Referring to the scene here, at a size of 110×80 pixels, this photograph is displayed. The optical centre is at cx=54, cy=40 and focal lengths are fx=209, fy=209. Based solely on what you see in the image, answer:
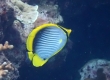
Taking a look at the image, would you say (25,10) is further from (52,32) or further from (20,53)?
(52,32)

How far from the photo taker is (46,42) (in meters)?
2.73

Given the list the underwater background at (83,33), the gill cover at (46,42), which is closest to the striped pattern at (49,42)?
the gill cover at (46,42)

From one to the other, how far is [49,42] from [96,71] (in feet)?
9.77

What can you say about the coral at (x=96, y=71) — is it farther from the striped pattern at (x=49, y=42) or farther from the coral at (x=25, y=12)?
the striped pattern at (x=49, y=42)

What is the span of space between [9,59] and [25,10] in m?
1.35

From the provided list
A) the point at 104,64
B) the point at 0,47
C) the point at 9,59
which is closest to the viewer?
the point at 0,47

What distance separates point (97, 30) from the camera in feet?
22.6

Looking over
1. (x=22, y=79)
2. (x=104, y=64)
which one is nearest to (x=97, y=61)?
(x=104, y=64)

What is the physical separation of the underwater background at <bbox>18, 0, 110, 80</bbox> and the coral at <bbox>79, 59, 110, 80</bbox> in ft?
2.24

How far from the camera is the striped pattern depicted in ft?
8.82

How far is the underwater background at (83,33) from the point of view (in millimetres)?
6016

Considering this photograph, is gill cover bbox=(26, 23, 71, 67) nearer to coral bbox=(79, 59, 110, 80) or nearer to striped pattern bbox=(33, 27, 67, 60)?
striped pattern bbox=(33, 27, 67, 60)

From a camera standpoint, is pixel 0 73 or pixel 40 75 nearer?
pixel 0 73

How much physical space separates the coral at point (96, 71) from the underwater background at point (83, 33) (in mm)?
684
